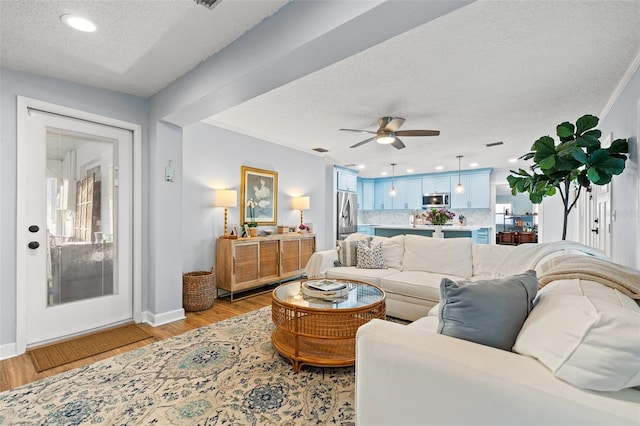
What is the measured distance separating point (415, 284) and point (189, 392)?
7.16 ft

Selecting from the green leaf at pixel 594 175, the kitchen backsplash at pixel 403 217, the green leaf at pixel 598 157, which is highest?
the green leaf at pixel 598 157

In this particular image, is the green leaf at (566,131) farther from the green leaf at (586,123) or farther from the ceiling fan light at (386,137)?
the ceiling fan light at (386,137)

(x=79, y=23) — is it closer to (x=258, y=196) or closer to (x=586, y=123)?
(x=258, y=196)

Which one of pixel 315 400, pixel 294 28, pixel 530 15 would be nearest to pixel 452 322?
pixel 315 400

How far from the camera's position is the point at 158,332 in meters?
2.95

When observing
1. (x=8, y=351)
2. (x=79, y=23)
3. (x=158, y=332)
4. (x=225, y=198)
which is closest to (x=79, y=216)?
(x=8, y=351)

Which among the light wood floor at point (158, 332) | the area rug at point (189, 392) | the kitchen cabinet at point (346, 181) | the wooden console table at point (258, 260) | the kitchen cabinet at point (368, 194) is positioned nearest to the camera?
the area rug at point (189, 392)

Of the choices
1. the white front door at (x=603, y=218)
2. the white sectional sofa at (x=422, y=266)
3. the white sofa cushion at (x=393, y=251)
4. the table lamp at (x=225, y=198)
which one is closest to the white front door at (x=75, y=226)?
the table lamp at (x=225, y=198)

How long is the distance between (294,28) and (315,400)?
7.38 feet

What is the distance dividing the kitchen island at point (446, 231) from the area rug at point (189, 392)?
499 cm

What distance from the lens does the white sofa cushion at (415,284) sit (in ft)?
9.66

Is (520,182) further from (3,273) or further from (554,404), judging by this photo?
(3,273)

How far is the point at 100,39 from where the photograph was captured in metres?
2.11

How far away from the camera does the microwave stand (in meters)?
7.86
